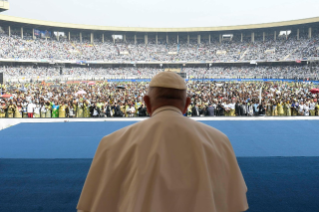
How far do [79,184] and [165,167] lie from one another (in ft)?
8.65

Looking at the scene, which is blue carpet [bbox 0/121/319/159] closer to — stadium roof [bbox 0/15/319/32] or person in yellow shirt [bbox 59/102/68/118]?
person in yellow shirt [bbox 59/102/68/118]

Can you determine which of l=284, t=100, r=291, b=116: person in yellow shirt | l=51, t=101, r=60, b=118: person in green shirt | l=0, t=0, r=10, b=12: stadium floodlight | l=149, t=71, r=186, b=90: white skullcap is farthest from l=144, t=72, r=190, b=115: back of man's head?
l=0, t=0, r=10, b=12: stadium floodlight

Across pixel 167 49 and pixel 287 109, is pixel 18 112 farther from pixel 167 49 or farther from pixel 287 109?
pixel 167 49

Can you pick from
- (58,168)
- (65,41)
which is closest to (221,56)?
(65,41)

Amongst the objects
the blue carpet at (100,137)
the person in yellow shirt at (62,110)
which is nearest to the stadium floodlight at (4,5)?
the person in yellow shirt at (62,110)

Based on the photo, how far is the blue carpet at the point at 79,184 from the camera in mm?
2729

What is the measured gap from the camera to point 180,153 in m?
1.01

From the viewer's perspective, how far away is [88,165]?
4.20m

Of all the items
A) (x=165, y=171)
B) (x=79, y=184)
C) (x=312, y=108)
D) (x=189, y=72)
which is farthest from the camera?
(x=189, y=72)

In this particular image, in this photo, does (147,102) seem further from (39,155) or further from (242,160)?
(39,155)

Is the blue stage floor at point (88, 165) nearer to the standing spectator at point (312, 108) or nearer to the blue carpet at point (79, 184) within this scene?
the blue carpet at point (79, 184)

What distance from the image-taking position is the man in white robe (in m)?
0.98

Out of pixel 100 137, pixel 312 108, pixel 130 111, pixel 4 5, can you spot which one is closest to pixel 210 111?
pixel 130 111

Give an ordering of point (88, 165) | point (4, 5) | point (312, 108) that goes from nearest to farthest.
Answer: point (88, 165) < point (312, 108) < point (4, 5)
